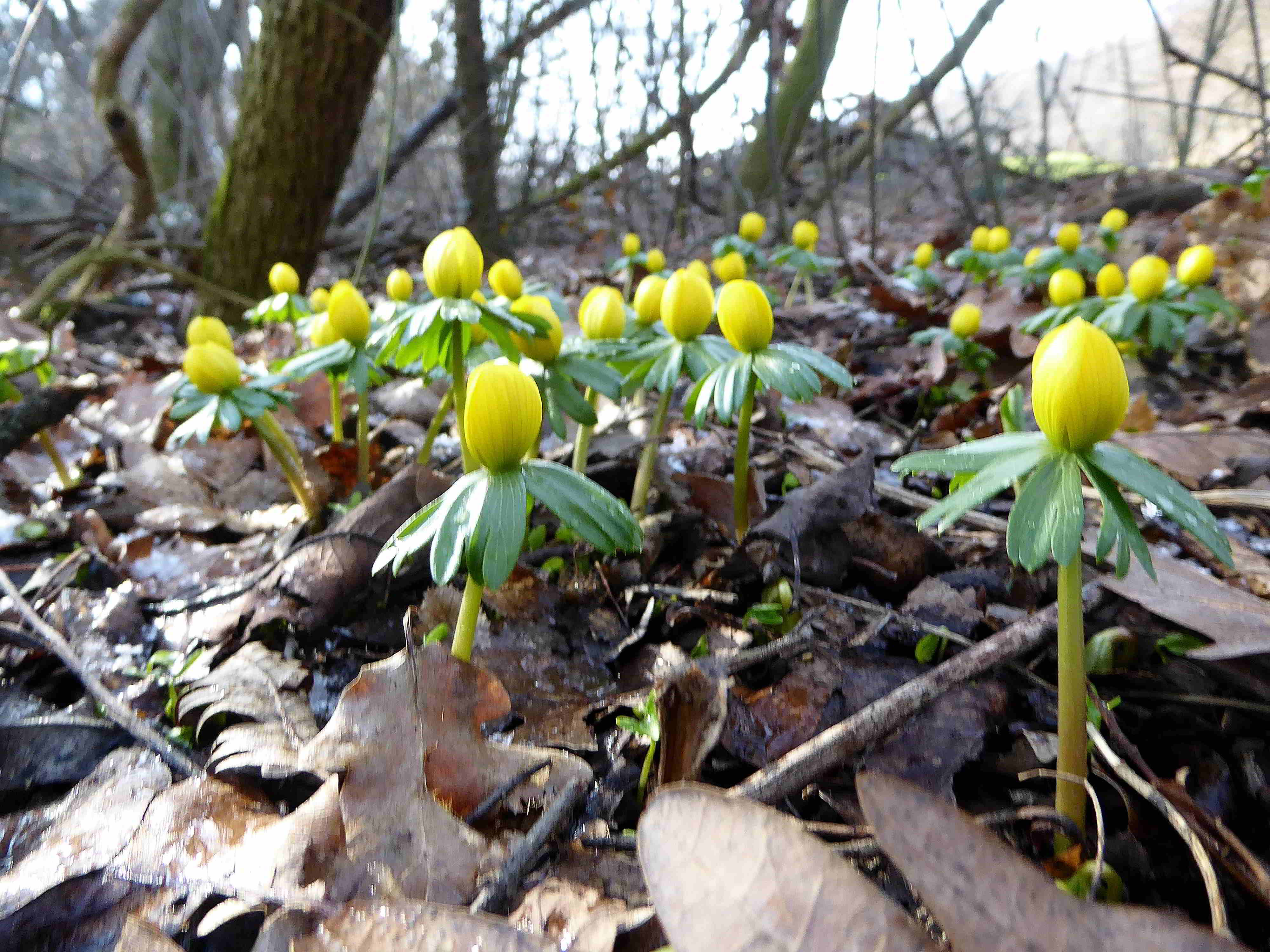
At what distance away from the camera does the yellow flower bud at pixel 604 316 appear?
5.59 feet

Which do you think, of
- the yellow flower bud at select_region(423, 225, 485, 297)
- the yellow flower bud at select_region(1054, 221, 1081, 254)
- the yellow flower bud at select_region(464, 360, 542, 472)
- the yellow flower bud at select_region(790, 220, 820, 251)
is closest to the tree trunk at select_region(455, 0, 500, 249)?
the yellow flower bud at select_region(790, 220, 820, 251)

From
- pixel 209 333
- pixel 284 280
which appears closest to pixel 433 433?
pixel 209 333

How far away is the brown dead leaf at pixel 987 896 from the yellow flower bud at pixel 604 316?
1.17 meters

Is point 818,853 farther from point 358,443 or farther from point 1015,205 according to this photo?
point 1015,205

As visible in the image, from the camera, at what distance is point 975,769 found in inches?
41.6

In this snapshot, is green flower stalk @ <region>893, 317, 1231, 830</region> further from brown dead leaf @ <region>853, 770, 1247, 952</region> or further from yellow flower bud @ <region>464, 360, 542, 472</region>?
yellow flower bud @ <region>464, 360, 542, 472</region>

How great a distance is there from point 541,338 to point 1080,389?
39.0 inches

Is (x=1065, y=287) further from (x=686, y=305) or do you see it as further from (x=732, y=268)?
(x=686, y=305)

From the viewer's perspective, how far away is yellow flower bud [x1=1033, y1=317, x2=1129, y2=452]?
2.85ft

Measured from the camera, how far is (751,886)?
72 cm

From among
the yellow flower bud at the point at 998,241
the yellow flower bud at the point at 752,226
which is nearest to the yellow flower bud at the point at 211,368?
the yellow flower bud at the point at 752,226

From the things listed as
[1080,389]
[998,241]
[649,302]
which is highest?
[1080,389]

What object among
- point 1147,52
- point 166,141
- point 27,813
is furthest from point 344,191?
point 1147,52

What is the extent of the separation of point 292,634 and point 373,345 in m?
0.64
